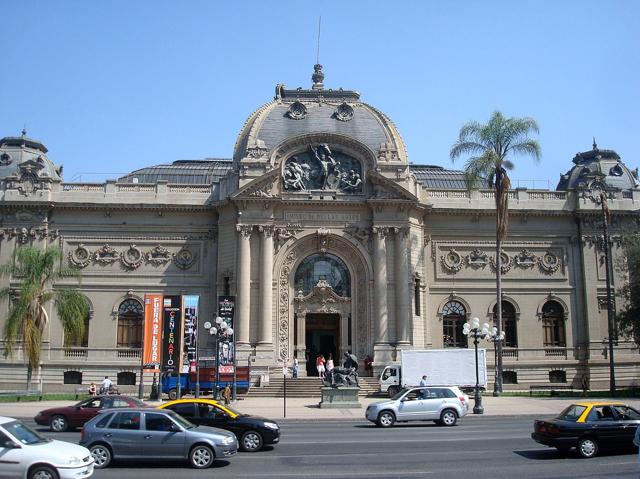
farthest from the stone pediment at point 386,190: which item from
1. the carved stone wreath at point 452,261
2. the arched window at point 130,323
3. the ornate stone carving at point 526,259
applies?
the arched window at point 130,323

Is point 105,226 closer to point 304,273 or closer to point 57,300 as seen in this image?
point 57,300

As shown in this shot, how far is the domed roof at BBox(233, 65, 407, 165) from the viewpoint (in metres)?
52.1

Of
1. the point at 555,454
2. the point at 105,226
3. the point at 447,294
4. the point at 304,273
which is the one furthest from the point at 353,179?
the point at 555,454

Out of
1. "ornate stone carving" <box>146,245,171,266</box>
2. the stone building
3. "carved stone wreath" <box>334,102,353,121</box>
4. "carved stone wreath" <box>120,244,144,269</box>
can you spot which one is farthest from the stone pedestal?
"carved stone wreath" <box>334,102,353,121</box>

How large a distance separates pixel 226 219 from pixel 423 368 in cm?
1881

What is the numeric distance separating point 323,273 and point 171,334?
1432 cm

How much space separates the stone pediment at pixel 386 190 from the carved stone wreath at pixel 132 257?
1821 centimetres

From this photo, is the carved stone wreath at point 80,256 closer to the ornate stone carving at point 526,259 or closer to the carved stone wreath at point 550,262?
the ornate stone carving at point 526,259

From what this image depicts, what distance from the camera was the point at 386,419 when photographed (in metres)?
27.0

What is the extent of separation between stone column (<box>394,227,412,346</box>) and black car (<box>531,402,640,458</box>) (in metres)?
29.7

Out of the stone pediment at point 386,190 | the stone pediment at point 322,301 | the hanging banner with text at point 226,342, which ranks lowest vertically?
the hanging banner with text at point 226,342

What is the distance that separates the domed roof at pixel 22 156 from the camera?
176ft

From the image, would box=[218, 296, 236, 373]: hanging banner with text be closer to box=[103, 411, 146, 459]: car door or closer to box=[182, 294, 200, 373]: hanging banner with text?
box=[182, 294, 200, 373]: hanging banner with text

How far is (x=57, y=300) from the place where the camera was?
4472cm
